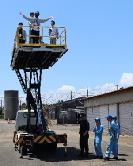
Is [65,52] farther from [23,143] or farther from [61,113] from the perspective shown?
[61,113]

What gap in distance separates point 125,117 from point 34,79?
13.1 m

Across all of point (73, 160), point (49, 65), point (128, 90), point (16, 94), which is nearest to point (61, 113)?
point (16, 94)

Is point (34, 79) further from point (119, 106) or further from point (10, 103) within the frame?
point (10, 103)

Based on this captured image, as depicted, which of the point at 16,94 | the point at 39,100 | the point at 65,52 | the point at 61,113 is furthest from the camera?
the point at 16,94

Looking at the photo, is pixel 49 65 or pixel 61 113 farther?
pixel 61 113

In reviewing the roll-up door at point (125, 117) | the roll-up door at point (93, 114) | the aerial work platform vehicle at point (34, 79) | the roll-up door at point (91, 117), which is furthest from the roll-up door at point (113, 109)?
the aerial work platform vehicle at point (34, 79)

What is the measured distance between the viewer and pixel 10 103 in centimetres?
7206

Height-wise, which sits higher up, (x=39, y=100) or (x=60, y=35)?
(x=60, y=35)

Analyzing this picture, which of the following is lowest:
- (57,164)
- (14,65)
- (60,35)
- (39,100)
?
(57,164)

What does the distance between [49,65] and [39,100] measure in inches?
82.9

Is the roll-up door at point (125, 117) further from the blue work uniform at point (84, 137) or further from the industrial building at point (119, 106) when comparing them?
the blue work uniform at point (84, 137)

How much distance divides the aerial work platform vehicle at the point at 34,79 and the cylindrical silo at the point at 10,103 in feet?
181

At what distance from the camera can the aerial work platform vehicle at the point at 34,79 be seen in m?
13.9

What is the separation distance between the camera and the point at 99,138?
500 inches
